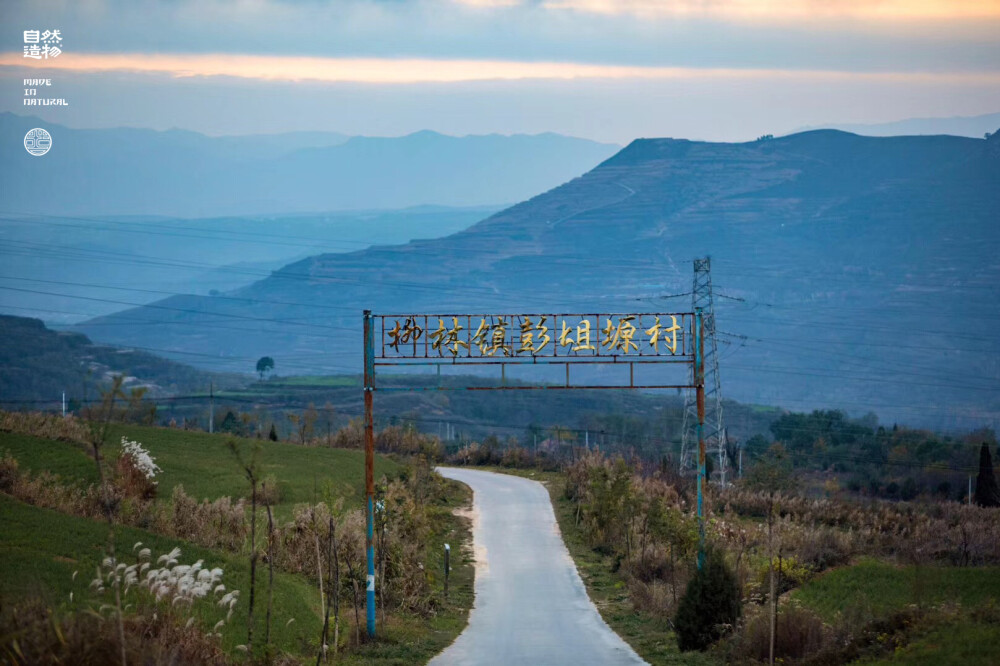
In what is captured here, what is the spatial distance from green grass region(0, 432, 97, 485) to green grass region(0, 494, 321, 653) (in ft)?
18.2

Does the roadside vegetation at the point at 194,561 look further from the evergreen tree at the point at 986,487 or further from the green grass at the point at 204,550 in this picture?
the evergreen tree at the point at 986,487

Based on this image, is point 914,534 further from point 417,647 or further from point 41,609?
point 41,609

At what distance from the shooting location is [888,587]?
26797 millimetres

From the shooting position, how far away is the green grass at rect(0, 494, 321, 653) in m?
17.4

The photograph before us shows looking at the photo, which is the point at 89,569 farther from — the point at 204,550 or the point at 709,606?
the point at 709,606

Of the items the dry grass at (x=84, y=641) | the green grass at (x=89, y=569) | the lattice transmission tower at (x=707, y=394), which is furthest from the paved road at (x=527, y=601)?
the dry grass at (x=84, y=641)

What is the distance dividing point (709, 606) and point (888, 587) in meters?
7.09

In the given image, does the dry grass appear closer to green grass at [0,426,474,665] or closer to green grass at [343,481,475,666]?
green grass at [0,426,474,665]

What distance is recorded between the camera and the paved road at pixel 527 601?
72.4ft

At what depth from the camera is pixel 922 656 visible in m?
16.5

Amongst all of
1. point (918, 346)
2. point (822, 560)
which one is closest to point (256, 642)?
point (822, 560)

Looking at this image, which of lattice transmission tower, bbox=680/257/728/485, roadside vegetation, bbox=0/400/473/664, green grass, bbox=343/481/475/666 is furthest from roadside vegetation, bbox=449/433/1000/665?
roadside vegetation, bbox=0/400/473/664

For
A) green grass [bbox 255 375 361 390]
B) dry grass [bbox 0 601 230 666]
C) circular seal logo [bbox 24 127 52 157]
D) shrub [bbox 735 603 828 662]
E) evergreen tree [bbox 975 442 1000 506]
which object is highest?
circular seal logo [bbox 24 127 52 157]

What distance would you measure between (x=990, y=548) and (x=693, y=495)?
16.3 m
